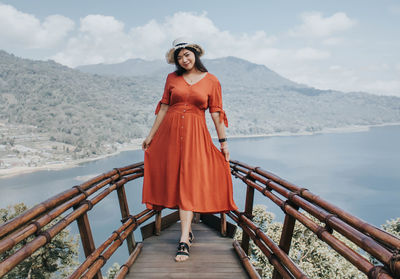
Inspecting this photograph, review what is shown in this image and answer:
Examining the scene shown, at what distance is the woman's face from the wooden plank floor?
1200 mm

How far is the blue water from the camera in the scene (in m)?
42.6

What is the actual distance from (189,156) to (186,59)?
0.61 m

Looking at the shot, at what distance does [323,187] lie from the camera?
50.4 metres

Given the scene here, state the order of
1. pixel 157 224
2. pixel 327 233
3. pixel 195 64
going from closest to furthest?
pixel 327 233, pixel 195 64, pixel 157 224

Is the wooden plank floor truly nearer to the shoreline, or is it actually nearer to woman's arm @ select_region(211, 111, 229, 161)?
woman's arm @ select_region(211, 111, 229, 161)

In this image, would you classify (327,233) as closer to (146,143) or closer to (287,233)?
(287,233)

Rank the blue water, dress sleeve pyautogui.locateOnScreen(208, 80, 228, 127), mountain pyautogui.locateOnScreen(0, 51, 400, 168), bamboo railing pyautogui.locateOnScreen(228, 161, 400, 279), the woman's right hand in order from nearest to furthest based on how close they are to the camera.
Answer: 1. bamboo railing pyautogui.locateOnScreen(228, 161, 400, 279)
2. dress sleeve pyautogui.locateOnScreen(208, 80, 228, 127)
3. the woman's right hand
4. the blue water
5. mountain pyautogui.locateOnScreen(0, 51, 400, 168)

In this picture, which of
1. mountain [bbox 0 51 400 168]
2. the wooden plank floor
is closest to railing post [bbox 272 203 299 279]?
the wooden plank floor

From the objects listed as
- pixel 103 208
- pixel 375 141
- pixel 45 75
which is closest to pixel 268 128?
pixel 375 141

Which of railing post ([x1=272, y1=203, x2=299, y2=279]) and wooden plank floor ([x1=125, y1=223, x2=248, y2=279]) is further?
wooden plank floor ([x1=125, y1=223, x2=248, y2=279])

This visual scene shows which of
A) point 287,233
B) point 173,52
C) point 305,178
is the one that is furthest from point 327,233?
point 305,178

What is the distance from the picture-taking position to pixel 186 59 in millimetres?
1836

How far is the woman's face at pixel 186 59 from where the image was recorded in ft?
6.04

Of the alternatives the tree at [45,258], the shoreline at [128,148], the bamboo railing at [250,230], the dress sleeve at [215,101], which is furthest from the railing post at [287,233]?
the shoreline at [128,148]
